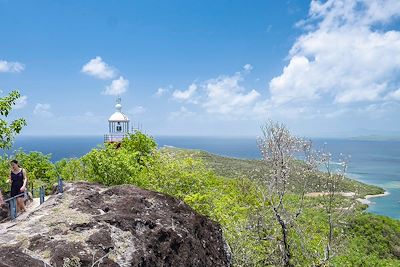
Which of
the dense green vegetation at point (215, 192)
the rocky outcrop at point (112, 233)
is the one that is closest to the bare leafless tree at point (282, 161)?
the dense green vegetation at point (215, 192)

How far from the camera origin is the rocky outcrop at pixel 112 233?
8203 millimetres

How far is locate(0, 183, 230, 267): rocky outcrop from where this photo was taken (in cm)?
820

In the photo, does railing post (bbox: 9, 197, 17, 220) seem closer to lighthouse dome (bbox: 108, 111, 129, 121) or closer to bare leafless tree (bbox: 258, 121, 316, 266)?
bare leafless tree (bbox: 258, 121, 316, 266)

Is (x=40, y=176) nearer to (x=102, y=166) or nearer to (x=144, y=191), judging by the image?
(x=102, y=166)

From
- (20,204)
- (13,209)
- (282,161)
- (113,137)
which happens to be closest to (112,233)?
(13,209)

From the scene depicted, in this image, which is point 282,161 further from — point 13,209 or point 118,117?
point 118,117

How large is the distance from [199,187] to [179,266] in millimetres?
11688

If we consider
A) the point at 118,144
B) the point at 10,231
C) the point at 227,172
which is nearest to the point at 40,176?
the point at 118,144

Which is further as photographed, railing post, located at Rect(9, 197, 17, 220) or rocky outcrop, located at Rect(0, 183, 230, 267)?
railing post, located at Rect(9, 197, 17, 220)

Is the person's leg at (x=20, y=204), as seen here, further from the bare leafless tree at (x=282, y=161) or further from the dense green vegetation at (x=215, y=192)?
the bare leafless tree at (x=282, y=161)

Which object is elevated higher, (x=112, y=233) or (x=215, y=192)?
(x=112, y=233)

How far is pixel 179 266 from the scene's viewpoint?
10.4m

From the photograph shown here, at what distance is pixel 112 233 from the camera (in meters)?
9.56

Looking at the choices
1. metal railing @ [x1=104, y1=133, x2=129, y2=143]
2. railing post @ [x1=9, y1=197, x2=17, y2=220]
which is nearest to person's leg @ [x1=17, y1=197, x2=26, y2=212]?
railing post @ [x1=9, y1=197, x2=17, y2=220]
